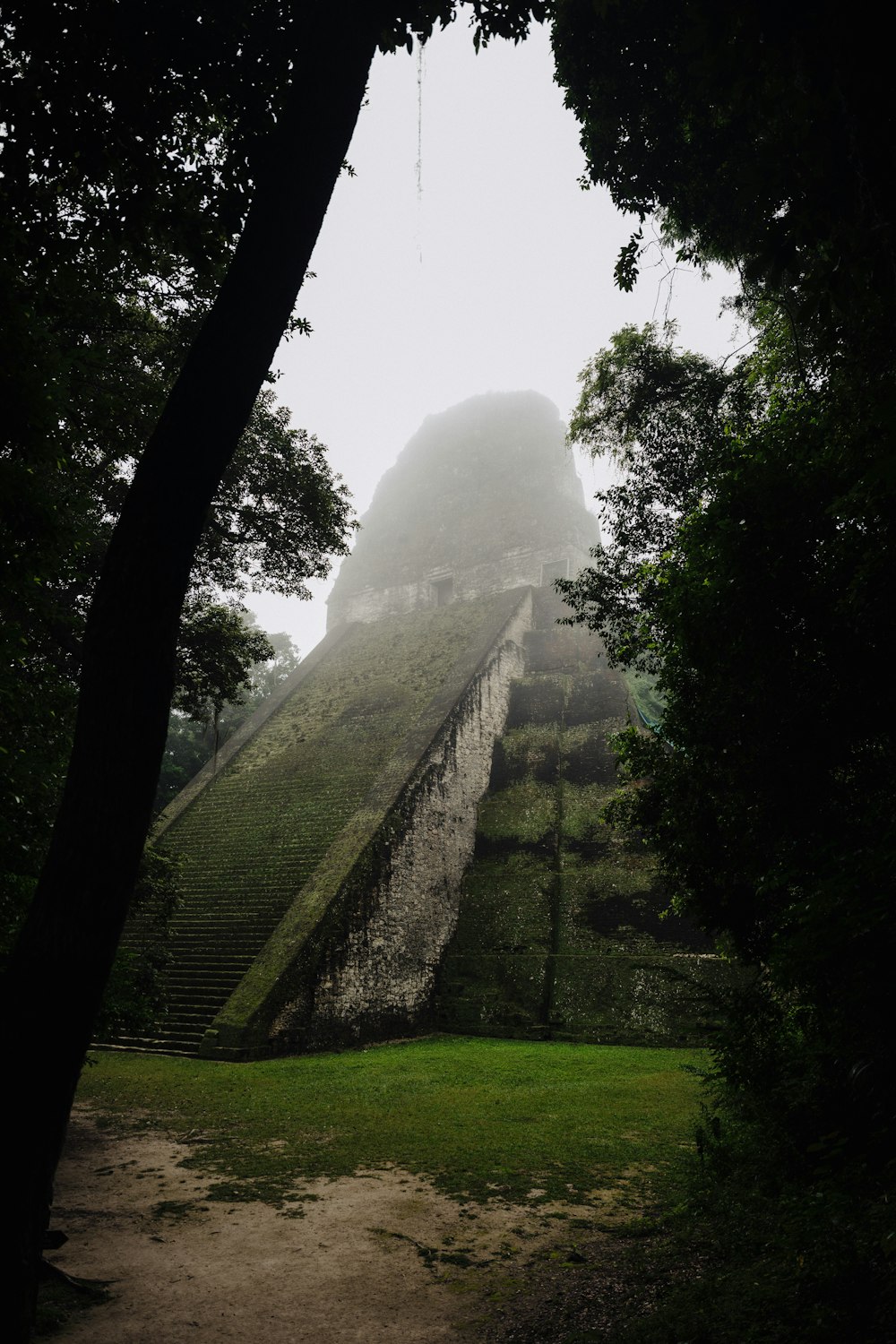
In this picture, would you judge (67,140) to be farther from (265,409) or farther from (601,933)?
(601,933)

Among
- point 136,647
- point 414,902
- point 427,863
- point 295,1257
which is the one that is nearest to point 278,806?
point 427,863

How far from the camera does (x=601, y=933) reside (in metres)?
11.7

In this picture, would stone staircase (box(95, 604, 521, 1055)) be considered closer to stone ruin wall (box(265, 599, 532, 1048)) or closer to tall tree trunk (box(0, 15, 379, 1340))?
stone ruin wall (box(265, 599, 532, 1048))

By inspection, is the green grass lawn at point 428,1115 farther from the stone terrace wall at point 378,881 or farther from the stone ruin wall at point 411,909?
the stone ruin wall at point 411,909

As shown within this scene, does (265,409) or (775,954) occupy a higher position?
(265,409)

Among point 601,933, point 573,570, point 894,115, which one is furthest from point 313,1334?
point 573,570

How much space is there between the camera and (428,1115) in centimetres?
591

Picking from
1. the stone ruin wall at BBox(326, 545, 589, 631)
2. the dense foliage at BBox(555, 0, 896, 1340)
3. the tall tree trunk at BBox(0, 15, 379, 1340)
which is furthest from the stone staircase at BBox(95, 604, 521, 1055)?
the tall tree trunk at BBox(0, 15, 379, 1340)

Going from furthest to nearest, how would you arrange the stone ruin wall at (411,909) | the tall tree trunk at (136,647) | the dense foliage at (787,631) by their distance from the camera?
the stone ruin wall at (411,909)
the dense foliage at (787,631)
the tall tree trunk at (136,647)

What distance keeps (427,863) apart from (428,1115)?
6.55 meters

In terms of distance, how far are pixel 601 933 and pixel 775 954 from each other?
8841 millimetres

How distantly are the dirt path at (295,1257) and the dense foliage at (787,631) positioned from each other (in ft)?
3.54

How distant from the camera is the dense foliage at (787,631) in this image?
7.97ft

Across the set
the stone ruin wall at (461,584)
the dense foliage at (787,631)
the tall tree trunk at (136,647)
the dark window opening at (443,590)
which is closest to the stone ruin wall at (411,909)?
the dense foliage at (787,631)
